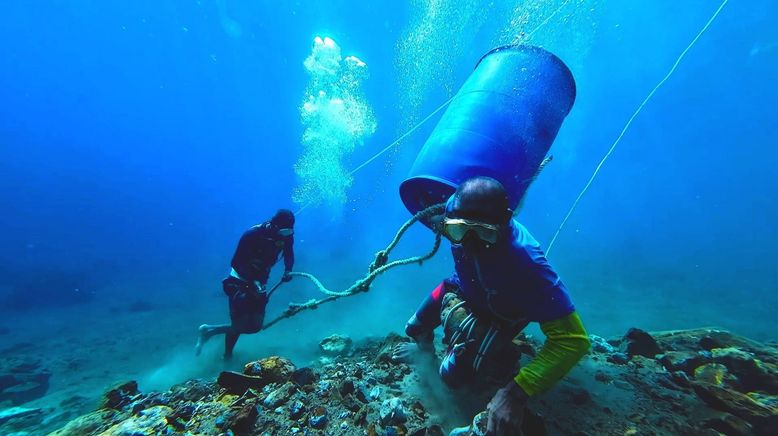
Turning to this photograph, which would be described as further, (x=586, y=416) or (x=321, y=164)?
(x=321, y=164)

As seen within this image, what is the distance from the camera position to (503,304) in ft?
7.12

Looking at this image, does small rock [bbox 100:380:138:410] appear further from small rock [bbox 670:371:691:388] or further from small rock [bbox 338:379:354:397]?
small rock [bbox 670:371:691:388]

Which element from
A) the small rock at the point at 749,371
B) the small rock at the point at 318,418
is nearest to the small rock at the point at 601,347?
the small rock at the point at 749,371

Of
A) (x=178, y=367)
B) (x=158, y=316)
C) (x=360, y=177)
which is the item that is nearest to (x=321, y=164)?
(x=158, y=316)

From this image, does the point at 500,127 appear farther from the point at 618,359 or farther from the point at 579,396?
the point at 618,359

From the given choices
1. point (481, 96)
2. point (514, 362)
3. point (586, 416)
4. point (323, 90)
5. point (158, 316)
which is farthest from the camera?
point (323, 90)

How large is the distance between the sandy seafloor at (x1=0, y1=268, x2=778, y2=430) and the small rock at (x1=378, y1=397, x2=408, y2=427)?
426 centimetres

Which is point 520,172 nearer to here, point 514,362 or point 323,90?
point 514,362

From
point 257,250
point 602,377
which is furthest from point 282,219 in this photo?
point 602,377

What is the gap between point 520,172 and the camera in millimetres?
3213

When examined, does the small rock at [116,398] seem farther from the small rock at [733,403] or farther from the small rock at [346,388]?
the small rock at [733,403]

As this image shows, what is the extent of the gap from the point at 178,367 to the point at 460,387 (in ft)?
22.4

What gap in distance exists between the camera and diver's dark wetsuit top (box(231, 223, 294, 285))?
552cm

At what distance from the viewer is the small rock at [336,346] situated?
6077mm
